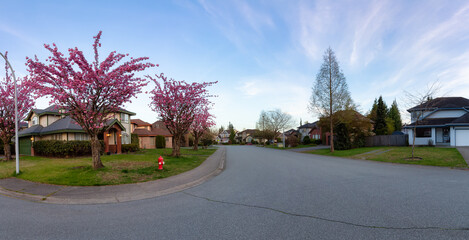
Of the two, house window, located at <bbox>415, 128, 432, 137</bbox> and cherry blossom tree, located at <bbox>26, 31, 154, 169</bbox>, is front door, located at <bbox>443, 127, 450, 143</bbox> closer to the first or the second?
house window, located at <bbox>415, 128, 432, 137</bbox>

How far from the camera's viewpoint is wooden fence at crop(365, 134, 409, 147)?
2761cm

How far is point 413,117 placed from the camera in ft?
63.5

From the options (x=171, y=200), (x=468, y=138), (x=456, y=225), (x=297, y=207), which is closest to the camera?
(x=456, y=225)

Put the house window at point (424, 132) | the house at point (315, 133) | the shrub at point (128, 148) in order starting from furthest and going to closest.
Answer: the house at point (315, 133)
the house window at point (424, 132)
the shrub at point (128, 148)

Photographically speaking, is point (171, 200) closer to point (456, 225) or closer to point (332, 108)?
point (456, 225)

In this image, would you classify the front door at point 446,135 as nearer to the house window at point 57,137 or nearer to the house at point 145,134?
the house at point 145,134

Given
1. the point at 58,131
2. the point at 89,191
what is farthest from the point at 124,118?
the point at 89,191

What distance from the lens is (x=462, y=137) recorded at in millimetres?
22406

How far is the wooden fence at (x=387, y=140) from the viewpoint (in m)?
27.6

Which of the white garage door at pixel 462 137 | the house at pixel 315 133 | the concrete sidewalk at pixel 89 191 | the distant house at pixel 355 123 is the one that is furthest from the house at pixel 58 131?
the house at pixel 315 133

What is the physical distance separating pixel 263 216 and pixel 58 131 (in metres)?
22.8

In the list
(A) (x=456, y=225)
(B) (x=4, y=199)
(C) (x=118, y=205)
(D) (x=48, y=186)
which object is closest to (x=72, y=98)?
(D) (x=48, y=186)

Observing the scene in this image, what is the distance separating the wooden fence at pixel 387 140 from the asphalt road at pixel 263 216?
80.8 ft

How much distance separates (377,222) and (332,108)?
2398cm
